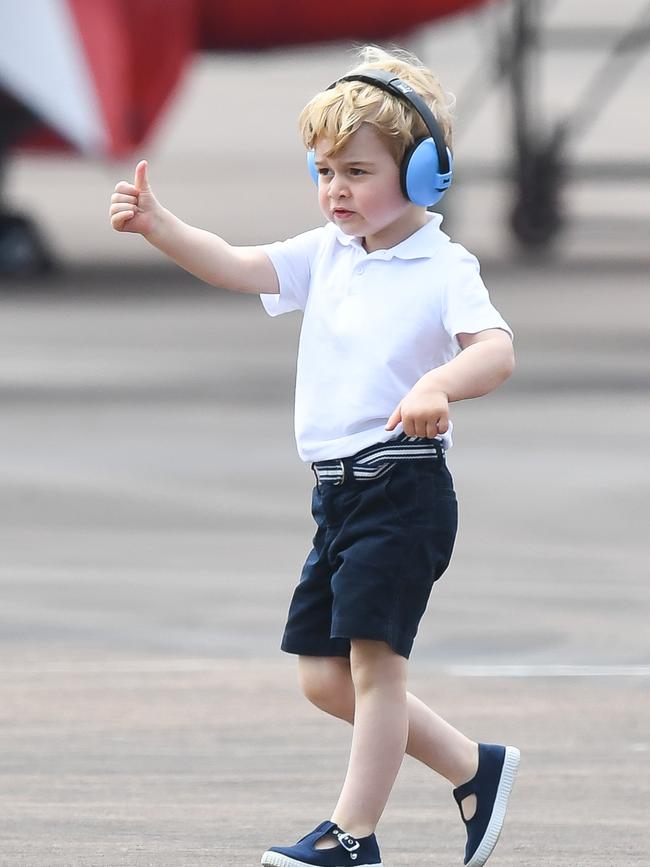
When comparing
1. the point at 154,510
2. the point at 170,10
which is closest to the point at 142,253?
the point at 170,10

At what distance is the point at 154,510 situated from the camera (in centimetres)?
959

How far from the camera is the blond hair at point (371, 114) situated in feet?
12.4

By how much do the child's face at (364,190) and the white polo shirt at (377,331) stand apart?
5 centimetres

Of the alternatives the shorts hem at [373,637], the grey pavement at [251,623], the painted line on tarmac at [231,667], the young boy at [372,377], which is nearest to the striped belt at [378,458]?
the young boy at [372,377]

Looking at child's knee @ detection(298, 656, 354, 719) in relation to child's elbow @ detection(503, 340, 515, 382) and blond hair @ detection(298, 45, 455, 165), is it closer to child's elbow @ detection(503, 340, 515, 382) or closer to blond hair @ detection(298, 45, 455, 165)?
child's elbow @ detection(503, 340, 515, 382)

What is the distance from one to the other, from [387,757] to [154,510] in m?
5.77

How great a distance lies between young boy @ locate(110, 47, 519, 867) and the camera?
381 cm

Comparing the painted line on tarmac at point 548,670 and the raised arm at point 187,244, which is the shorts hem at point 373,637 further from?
the painted line on tarmac at point 548,670

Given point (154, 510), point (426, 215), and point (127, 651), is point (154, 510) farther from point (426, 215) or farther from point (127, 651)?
point (426, 215)

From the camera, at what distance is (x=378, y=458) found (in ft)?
12.7

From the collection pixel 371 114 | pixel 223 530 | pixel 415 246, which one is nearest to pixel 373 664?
pixel 415 246

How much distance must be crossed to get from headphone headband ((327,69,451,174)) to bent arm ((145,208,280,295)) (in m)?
0.42

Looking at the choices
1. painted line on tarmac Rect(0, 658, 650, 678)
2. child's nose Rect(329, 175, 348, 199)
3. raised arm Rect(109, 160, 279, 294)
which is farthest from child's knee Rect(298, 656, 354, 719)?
painted line on tarmac Rect(0, 658, 650, 678)

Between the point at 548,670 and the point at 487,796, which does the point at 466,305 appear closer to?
the point at 487,796
